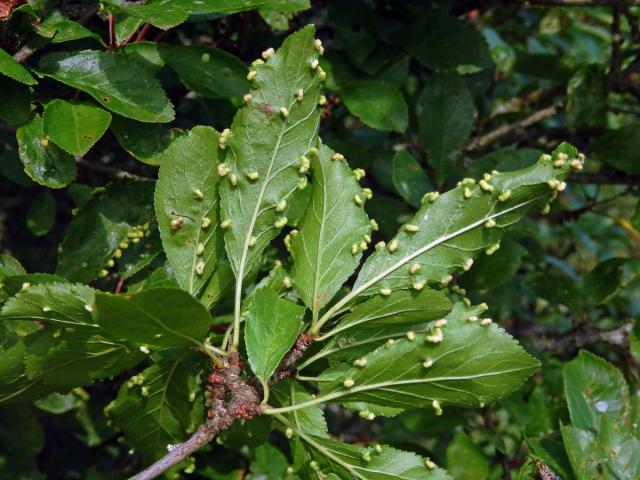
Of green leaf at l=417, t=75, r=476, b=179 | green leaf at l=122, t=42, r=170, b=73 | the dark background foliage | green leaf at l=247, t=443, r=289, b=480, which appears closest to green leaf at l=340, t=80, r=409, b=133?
the dark background foliage

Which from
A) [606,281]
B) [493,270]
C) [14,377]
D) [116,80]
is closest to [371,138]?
[493,270]

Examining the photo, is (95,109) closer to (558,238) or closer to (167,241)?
(167,241)

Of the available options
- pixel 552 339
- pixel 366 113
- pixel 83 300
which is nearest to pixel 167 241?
pixel 83 300

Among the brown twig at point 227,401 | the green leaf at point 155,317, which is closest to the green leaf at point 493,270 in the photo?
the brown twig at point 227,401

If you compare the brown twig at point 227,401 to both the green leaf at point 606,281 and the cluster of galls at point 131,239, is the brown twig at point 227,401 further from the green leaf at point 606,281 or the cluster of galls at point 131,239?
the green leaf at point 606,281

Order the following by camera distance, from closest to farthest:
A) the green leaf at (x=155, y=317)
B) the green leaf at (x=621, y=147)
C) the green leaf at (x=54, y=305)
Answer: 1. the green leaf at (x=155, y=317)
2. the green leaf at (x=54, y=305)
3. the green leaf at (x=621, y=147)
